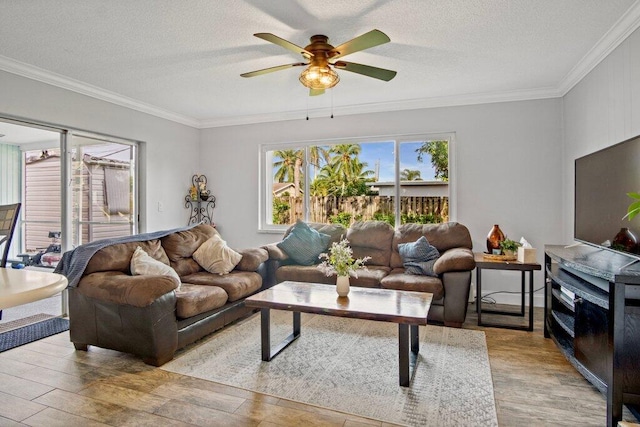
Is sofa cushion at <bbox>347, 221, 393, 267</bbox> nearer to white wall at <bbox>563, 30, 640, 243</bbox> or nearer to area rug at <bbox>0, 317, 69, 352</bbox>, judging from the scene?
white wall at <bbox>563, 30, 640, 243</bbox>

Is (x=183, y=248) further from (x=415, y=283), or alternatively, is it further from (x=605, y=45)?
(x=605, y=45)

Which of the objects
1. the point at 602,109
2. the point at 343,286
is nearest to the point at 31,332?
the point at 343,286

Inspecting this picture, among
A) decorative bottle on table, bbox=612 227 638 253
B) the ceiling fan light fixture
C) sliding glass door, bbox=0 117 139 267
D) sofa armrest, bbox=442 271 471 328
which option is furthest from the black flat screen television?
sliding glass door, bbox=0 117 139 267

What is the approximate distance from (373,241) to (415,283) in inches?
40.8

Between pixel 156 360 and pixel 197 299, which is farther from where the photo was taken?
pixel 197 299

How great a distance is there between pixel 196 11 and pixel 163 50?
30.9 inches

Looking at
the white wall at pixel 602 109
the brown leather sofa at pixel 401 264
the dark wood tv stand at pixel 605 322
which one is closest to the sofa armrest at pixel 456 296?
the brown leather sofa at pixel 401 264

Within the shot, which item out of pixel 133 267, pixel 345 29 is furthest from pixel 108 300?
pixel 345 29

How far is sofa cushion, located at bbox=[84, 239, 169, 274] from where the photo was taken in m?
2.90

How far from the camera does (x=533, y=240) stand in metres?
4.21

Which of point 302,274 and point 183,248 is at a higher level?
point 183,248

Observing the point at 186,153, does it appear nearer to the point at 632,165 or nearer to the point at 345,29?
the point at 345,29

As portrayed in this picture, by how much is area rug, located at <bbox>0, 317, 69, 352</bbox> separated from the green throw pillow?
7.75ft

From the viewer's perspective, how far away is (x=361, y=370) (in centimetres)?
254
